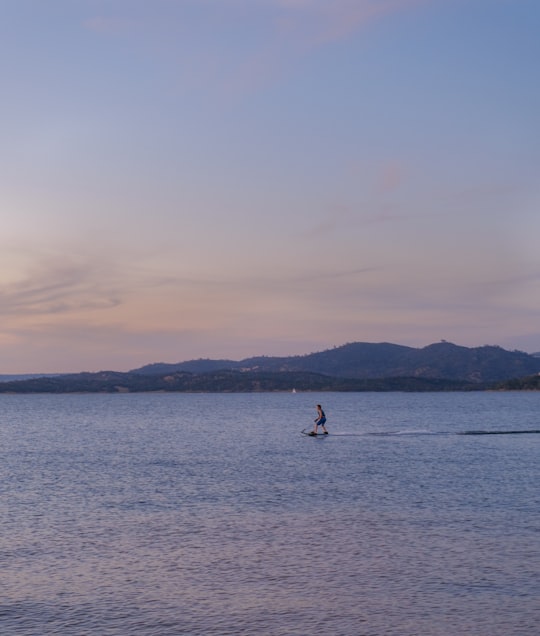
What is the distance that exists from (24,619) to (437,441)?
206ft

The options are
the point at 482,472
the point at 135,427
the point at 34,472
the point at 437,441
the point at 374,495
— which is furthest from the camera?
the point at 135,427

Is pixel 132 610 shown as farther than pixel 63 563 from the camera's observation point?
No

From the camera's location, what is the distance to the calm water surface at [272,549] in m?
20.0

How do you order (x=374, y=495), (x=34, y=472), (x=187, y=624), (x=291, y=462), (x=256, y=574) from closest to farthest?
(x=187, y=624) → (x=256, y=574) → (x=374, y=495) → (x=34, y=472) → (x=291, y=462)

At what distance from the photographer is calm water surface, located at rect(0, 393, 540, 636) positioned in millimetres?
20016

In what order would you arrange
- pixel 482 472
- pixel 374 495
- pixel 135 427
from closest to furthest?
pixel 374 495
pixel 482 472
pixel 135 427

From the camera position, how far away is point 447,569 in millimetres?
24328

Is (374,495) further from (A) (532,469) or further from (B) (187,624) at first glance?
(B) (187,624)

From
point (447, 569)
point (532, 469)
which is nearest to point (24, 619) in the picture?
point (447, 569)

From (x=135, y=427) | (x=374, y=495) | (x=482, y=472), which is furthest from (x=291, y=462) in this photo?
(x=135, y=427)

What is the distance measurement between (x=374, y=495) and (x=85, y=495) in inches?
569

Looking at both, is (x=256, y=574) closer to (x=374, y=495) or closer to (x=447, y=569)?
(x=447, y=569)

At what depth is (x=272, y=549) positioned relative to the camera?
27.3m

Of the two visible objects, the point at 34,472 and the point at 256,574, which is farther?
the point at 34,472
